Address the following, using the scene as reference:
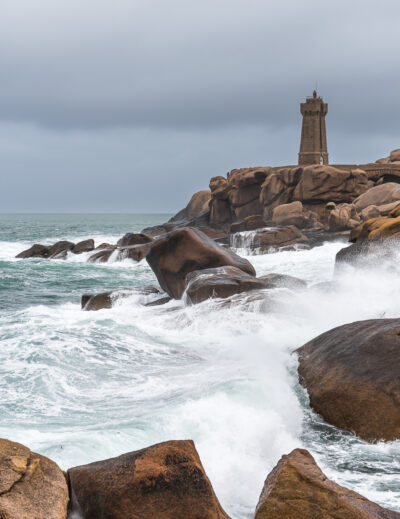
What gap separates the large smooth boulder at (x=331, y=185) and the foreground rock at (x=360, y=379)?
93.7 feet

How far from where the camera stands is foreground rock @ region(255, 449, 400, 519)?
3.25 m

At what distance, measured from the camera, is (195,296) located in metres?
11.5

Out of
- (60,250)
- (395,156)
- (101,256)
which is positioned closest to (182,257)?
(101,256)

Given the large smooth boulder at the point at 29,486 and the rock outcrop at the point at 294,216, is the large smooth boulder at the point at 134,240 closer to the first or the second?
the rock outcrop at the point at 294,216

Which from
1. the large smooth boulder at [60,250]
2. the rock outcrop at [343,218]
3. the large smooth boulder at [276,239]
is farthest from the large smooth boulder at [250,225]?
the large smooth boulder at [60,250]

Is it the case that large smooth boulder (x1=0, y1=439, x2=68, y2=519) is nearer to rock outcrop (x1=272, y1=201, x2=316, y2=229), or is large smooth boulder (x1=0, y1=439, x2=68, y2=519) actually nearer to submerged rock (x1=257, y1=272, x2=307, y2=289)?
submerged rock (x1=257, y1=272, x2=307, y2=289)

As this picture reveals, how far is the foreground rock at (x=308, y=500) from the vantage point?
3250mm

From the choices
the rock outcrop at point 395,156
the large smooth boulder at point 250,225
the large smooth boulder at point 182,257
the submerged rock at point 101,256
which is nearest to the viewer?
the large smooth boulder at point 182,257

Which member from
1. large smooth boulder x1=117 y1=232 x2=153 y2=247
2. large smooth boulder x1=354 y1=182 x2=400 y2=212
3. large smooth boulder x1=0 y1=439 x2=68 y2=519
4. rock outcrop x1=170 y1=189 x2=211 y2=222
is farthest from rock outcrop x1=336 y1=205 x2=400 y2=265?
rock outcrop x1=170 y1=189 x2=211 y2=222

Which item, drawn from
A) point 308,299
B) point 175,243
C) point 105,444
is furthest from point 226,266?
point 105,444

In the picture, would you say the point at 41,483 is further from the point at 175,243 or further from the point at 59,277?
the point at 59,277

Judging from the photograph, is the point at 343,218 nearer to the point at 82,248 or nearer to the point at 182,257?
the point at 82,248

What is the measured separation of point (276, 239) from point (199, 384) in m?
21.4

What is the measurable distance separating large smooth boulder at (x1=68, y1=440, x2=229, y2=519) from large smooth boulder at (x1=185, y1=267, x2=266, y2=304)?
792 cm
